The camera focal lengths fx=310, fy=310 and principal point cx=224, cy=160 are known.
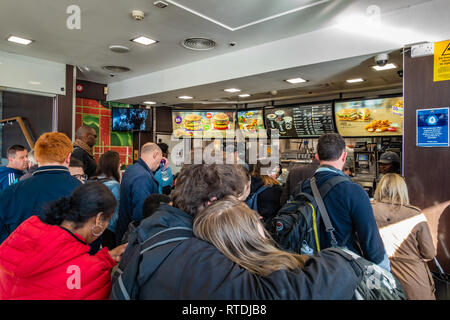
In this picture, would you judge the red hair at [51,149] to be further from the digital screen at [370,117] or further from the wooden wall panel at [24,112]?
the digital screen at [370,117]

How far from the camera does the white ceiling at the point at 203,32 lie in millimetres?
3021

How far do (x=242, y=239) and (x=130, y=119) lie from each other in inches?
243

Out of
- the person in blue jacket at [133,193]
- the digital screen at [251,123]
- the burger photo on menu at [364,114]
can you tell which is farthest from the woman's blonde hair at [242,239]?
the digital screen at [251,123]

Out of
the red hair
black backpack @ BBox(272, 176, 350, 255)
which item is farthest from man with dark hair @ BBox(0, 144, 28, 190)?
black backpack @ BBox(272, 176, 350, 255)

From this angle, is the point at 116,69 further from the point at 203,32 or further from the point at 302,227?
the point at 302,227

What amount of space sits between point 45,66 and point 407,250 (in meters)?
5.55

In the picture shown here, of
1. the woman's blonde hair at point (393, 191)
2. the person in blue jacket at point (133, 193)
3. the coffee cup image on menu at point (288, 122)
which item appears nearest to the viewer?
the woman's blonde hair at point (393, 191)

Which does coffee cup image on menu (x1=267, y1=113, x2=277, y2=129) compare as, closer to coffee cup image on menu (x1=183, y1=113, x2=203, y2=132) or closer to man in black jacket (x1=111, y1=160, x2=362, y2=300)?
coffee cup image on menu (x1=183, y1=113, x2=203, y2=132)

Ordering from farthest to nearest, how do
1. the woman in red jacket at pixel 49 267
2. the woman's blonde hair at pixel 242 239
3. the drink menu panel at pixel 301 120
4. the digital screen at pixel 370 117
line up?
the drink menu panel at pixel 301 120
the digital screen at pixel 370 117
the woman in red jacket at pixel 49 267
the woman's blonde hair at pixel 242 239

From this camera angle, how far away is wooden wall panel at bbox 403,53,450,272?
9.21ft

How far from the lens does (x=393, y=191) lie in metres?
2.29

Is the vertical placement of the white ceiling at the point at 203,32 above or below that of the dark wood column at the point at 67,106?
above

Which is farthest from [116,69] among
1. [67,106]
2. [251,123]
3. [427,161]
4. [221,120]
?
[427,161]
